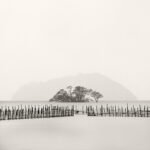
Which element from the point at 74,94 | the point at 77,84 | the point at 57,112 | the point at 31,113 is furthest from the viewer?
the point at 77,84

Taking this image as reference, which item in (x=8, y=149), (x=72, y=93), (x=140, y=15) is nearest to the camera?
(x=8, y=149)

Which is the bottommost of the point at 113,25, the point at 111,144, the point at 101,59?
the point at 111,144

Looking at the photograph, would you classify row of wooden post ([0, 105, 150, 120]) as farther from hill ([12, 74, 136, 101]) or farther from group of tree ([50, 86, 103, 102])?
group of tree ([50, 86, 103, 102])

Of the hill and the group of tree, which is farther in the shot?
the group of tree

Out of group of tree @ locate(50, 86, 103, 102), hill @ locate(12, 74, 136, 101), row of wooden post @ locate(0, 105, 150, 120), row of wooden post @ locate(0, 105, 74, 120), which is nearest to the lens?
row of wooden post @ locate(0, 105, 74, 120)

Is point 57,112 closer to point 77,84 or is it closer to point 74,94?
point 74,94

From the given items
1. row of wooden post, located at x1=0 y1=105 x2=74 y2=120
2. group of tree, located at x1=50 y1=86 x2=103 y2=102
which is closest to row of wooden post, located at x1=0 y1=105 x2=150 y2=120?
row of wooden post, located at x1=0 y1=105 x2=74 y2=120

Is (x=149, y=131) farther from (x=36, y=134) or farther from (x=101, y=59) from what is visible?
(x=101, y=59)

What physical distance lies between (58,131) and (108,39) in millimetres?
11794

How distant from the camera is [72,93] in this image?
156ft

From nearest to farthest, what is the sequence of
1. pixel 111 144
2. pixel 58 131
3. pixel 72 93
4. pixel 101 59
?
pixel 111 144, pixel 58 131, pixel 101 59, pixel 72 93

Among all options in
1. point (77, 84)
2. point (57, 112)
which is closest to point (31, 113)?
point (57, 112)

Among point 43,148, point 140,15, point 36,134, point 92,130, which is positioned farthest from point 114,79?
point 43,148

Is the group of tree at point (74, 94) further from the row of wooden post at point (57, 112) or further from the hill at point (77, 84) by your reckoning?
the row of wooden post at point (57, 112)
